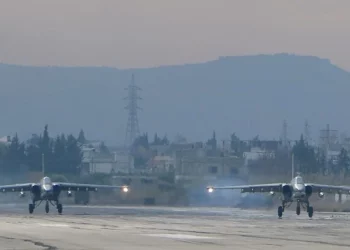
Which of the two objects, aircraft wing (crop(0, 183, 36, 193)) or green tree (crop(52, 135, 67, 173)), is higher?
green tree (crop(52, 135, 67, 173))

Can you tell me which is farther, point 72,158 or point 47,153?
point 72,158

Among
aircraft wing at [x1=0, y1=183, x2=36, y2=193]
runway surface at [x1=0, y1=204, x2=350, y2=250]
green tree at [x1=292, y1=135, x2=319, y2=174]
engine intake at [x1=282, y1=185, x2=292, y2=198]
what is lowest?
runway surface at [x1=0, y1=204, x2=350, y2=250]

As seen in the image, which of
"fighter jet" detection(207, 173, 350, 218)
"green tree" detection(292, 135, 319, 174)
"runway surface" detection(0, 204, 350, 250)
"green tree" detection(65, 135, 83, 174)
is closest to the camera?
"runway surface" detection(0, 204, 350, 250)

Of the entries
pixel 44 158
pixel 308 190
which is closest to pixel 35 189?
pixel 308 190

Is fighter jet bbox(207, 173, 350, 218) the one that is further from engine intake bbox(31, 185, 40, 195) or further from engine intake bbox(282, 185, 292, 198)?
engine intake bbox(31, 185, 40, 195)

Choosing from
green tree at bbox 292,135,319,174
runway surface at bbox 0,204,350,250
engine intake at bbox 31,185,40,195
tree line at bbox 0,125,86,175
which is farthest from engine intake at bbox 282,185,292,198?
tree line at bbox 0,125,86,175

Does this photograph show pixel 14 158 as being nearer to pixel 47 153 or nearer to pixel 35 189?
pixel 47 153

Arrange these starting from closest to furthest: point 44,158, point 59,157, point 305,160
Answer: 1. point 305,160
2. point 44,158
3. point 59,157

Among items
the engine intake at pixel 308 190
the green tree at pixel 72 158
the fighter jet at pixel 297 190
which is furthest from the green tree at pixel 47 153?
the engine intake at pixel 308 190

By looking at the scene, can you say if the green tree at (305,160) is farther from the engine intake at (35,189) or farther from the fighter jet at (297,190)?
the engine intake at (35,189)

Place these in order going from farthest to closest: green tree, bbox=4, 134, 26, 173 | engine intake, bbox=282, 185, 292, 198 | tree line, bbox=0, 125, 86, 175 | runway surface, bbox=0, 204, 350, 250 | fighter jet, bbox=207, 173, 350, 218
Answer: tree line, bbox=0, 125, 86, 175
green tree, bbox=4, 134, 26, 173
engine intake, bbox=282, 185, 292, 198
fighter jet, bbox=207, 173, 350, 218
runway surface, bbox=0, 204, 350, 250

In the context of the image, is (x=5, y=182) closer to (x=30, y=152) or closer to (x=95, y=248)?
(x=30, y=152)

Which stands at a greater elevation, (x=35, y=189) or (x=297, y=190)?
(x=35, y=189)

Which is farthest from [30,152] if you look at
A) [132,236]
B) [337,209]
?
[132,236]
